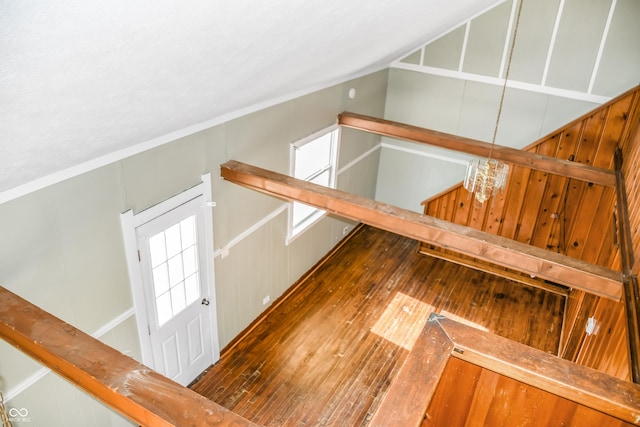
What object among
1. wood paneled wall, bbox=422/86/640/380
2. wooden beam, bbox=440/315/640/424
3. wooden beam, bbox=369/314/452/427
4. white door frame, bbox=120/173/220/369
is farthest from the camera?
wood paneled wall, bbox=422/86/640/380

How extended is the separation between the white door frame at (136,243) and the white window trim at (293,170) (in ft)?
4.93

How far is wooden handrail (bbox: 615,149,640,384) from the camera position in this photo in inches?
103

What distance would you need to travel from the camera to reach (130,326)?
3980 mm

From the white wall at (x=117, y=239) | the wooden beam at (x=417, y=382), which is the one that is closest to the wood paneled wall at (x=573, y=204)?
the white wall at (x=117, y=239)

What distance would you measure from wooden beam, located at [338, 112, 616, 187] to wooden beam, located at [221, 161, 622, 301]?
5.37 ft

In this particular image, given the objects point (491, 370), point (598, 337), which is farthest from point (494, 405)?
point (598, 337)

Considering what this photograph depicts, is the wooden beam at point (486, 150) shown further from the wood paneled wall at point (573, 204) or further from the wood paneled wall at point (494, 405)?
the wood paneled wall at point (494, 405)

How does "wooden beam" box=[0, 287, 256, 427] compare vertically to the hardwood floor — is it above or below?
above

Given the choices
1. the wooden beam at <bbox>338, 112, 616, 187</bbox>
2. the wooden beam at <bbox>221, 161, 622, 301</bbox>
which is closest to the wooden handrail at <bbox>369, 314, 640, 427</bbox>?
the wooden beam at <bbox>221, 161, 622, 301</bbox>

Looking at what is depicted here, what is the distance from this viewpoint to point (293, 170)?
5.78 metres

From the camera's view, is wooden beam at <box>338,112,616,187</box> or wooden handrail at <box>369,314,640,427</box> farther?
wooden beam at <box>338,112,616,187</box>

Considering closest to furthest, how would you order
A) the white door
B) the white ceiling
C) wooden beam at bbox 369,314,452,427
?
the white ceiling → wooden beam at bbox 369,314,452,427 → the white door

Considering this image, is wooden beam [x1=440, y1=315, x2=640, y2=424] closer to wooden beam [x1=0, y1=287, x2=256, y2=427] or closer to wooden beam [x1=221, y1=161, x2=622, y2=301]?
wooden beam [x1=0, y1=287, x2=256, y2=427]

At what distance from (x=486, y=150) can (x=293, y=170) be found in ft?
7.56
